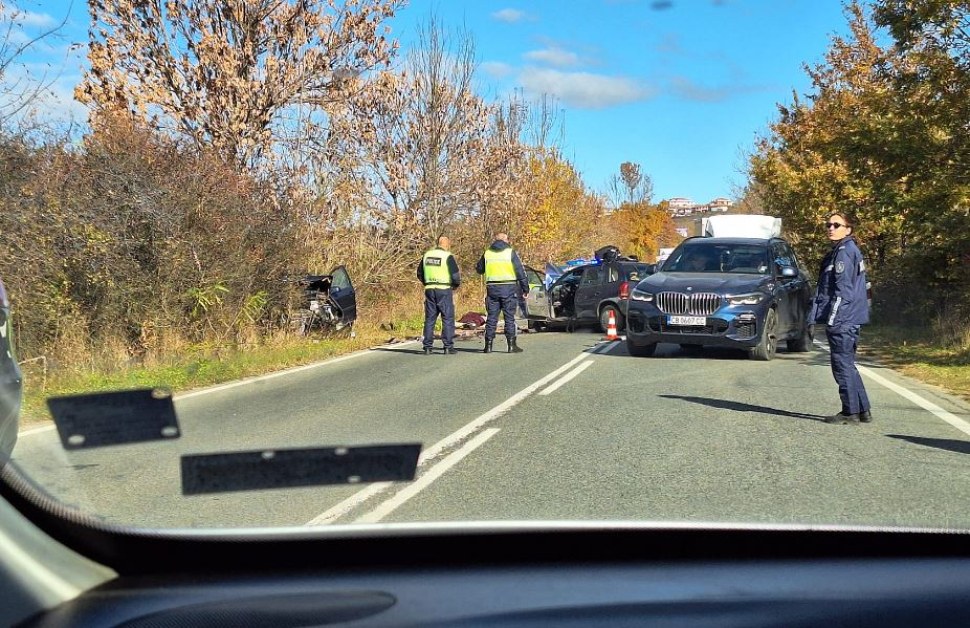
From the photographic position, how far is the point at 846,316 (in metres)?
7.83

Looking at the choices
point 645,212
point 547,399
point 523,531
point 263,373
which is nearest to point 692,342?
point 547,399

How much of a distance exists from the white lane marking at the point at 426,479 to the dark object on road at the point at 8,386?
1.71 m

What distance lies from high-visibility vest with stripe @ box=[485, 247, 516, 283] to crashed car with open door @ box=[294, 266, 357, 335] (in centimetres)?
371

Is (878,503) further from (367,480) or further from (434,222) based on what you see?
(434,222)

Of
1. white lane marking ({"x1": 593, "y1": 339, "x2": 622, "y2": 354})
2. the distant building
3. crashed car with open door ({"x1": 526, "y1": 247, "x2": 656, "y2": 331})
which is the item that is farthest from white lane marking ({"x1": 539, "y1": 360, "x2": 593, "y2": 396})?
the distant building

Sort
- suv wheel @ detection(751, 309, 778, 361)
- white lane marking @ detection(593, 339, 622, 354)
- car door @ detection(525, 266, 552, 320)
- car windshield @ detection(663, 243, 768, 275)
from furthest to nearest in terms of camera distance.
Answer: car door @ detection(525, 266, 552, 320), white lane marking @ detection(593, 339, 622, 354), car windshield @ detection(663, 243, 768, 275), suv wheel @ detection(751, 309, 778, 361)

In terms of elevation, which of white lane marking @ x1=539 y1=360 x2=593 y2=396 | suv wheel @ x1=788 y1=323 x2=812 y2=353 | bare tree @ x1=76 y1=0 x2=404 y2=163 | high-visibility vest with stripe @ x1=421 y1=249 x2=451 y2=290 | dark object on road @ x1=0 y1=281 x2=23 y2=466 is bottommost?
white lane marking @ x1=539 y1=360 x2=593 y2=396

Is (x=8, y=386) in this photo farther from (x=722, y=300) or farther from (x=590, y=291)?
(x=590, y=291)

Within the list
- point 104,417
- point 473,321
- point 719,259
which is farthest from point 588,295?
point 104,417

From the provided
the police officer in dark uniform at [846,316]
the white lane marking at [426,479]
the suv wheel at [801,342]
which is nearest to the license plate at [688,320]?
the suv wheel at [801,342]

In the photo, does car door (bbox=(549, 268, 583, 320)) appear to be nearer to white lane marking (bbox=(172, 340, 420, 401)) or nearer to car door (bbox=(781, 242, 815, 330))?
white lane marking (bbox=(172, 340, 420, 401))

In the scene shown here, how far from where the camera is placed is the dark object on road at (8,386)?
135 inches

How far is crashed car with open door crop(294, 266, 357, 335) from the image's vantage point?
53.5 ft

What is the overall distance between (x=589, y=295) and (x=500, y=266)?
4.56 m
